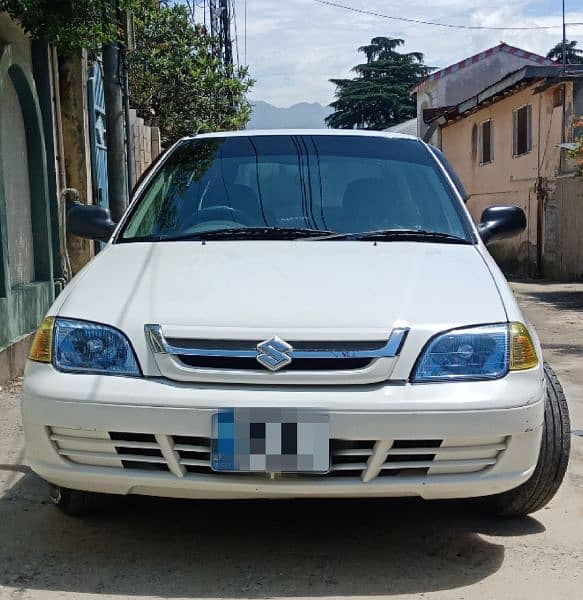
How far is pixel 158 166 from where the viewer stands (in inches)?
173

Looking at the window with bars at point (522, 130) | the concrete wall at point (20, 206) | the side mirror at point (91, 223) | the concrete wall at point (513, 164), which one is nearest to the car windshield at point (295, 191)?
the side mirror at point (91, 223)

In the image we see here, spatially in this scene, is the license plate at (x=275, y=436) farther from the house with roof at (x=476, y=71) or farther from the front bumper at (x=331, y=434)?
the house with roof at (x=476, y=71)

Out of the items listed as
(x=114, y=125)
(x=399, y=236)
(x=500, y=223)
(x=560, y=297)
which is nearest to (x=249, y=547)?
(x=399, y=236)

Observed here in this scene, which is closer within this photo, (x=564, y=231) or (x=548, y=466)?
(x=548, y=466)

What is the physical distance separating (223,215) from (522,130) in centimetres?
1653

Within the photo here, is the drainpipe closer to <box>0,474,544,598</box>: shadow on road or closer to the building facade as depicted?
the building facade

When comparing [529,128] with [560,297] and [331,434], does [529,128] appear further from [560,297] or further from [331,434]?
[331,434]

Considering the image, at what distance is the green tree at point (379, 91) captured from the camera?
5250cm

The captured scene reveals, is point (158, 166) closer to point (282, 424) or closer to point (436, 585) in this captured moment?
point (282, 424)

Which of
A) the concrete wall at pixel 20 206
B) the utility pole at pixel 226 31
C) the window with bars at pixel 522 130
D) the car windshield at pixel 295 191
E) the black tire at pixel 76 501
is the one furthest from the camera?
the utility pole at pixel 226 31

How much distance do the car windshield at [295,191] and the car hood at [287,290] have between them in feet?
0.71

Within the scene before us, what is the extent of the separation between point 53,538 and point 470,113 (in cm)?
2114

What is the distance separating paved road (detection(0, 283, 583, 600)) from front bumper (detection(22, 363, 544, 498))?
1.05 feet

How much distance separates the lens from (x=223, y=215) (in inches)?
157
